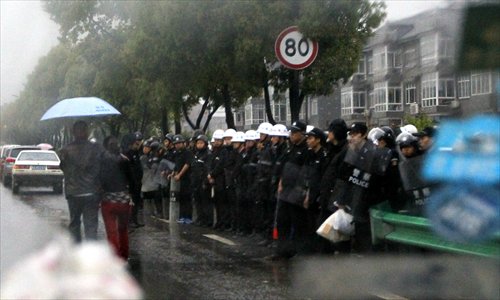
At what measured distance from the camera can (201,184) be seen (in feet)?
52.4

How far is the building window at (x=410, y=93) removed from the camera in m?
2.91

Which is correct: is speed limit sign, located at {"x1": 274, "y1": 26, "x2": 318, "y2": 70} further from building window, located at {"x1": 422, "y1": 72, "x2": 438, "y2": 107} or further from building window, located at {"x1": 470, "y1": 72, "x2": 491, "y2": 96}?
building window, located at {"x1": 470, "y1": 72, "x2": 491, "y2": 96}

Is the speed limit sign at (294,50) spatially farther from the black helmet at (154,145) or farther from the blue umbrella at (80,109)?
the black helmet at (154,145)

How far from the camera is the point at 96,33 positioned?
112ft

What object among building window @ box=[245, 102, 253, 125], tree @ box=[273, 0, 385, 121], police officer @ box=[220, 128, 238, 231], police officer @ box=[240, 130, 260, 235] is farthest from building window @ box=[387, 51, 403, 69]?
building window @ box=[245, 102, 253, 125]

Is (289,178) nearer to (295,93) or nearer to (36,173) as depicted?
(295,93)

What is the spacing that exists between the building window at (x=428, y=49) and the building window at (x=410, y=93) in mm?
332

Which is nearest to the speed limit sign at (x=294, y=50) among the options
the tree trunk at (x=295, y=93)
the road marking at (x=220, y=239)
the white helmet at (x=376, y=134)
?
the tree trunk at (x=295, y=93)

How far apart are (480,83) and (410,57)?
42 centimetres

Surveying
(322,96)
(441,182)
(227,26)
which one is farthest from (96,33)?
(441,182)

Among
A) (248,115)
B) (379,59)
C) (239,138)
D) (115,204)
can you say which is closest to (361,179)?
(115,204)

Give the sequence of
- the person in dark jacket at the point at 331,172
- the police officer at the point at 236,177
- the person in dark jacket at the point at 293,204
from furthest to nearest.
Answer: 1. the police officer at the point at 236,177
2. the person in dark jacket at the point at 293,204
3. the person in dark jacket at the point at 331,172

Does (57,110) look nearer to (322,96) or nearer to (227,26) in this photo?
(322,96)

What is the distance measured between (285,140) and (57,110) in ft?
11.2
